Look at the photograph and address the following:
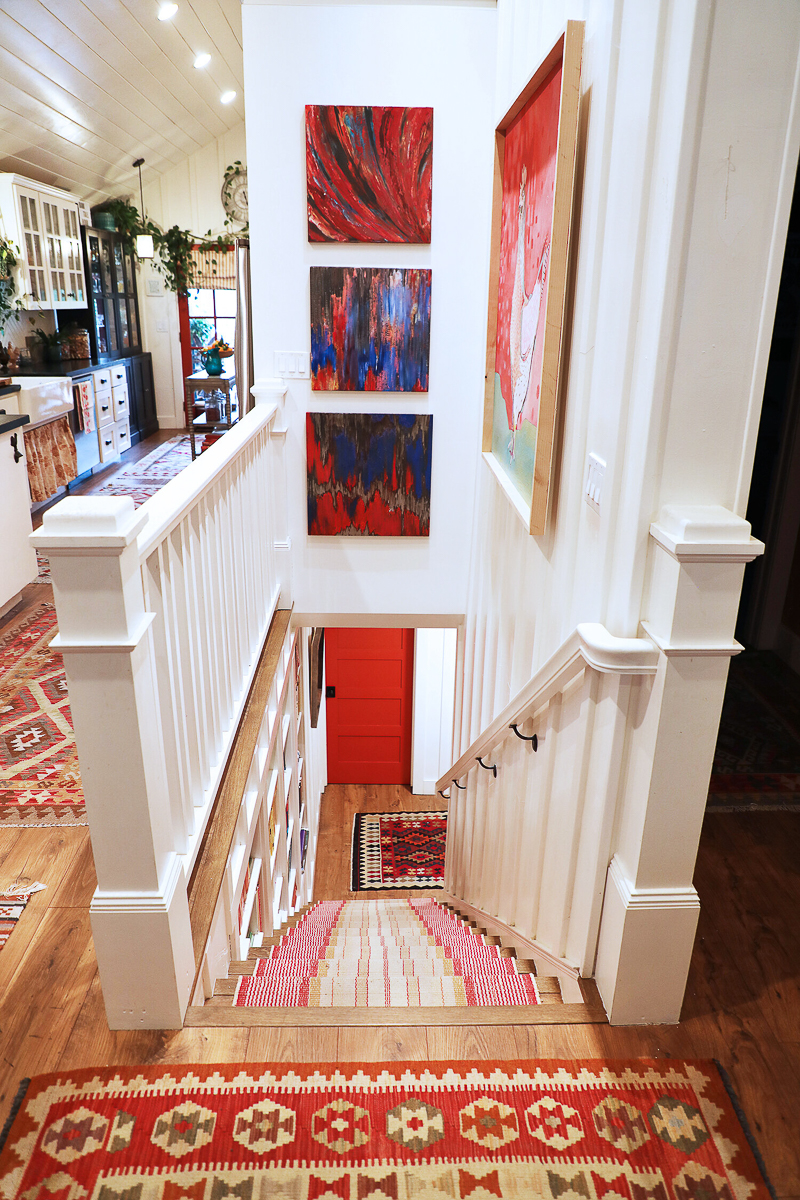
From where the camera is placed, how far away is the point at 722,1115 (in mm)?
1533

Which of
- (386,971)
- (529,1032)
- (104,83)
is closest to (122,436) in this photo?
(104,83)

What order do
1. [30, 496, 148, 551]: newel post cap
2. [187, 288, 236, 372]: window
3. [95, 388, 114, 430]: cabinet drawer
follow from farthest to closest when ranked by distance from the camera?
[187, 288, 236, 372]: window → [95, 388, 114, 430]: cabinet drawer → [30, 496, 148, 551]: newel post cap

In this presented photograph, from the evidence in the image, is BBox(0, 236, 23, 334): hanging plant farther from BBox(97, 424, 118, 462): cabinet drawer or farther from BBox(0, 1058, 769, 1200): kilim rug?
BBox(0, 1058, 769, 1200): kilim rug

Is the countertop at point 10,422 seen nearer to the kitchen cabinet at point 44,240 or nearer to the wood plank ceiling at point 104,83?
the wood plank ceiling at point 104,83

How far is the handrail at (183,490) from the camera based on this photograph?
1.51 m

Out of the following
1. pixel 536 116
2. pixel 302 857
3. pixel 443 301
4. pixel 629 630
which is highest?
pixel 536 116

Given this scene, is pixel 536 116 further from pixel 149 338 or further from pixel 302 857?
pixel 149 338

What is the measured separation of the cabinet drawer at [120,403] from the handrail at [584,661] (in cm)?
713

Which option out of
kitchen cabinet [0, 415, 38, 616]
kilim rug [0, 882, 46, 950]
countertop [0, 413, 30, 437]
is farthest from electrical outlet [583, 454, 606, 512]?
countertop [0, 413, 30, 437]

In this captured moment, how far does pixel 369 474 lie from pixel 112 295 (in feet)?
20.4

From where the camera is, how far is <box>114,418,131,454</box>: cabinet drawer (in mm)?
8359

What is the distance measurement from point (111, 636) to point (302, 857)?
13.7ft

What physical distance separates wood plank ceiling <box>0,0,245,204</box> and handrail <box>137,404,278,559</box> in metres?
3.66

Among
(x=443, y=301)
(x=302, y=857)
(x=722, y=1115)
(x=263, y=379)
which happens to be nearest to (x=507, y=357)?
(x=443, y=301)
